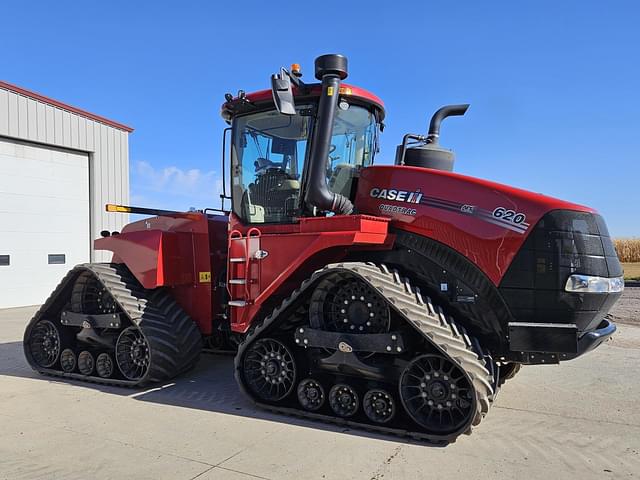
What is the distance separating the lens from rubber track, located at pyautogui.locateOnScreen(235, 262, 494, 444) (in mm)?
3828

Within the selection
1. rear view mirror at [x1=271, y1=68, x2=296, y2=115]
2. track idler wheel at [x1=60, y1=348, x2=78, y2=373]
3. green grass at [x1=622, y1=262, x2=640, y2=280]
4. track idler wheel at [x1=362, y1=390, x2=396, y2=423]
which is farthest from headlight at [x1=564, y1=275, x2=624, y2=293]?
green grass at [x1=622, y1=262, x2=640, y2=280]

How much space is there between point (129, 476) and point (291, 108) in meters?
3.08

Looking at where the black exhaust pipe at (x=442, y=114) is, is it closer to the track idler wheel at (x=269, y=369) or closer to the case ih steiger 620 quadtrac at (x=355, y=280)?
the case ih steiger 620 quadtrac at (x=355, y=280)

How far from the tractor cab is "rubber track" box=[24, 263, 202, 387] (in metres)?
1.44

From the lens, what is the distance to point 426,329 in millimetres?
3918

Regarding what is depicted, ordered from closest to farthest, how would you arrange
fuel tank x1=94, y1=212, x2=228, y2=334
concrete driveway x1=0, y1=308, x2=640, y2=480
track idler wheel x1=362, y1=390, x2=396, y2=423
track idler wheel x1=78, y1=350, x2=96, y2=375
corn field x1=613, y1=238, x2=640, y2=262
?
concrete driveway x1=0, y1=308, x2=640, y2=480 → track idler wheel x1=362, y1=390, x2=396, y2=423 → fuel tank x1=94, y1=212, x2=228, y2=334 → track idler wheel x1=78, y1=350, x2=96, y2=375 → corn field x1=613, y1=238, x2=640, y2=262

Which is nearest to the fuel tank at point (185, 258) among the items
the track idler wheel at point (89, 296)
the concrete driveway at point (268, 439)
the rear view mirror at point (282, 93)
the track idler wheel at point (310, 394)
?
the track idler wheel at point (89, 296)

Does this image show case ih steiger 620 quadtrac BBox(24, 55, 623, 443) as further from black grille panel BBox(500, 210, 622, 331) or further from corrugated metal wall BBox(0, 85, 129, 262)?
corrugated metal wall BBox(0, 85, 129, 262)

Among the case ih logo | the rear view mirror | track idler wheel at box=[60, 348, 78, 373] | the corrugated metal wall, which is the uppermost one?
the corrugated metal wall

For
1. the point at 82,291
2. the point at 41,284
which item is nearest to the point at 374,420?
the point at 82,291

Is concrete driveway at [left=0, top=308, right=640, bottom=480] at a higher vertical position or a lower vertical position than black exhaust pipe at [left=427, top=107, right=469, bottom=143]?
lower

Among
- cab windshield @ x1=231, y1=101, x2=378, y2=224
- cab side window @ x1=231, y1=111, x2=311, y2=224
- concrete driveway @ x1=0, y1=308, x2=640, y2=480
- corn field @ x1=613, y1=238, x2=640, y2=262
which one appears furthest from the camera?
corn field @ x1=613, y1=238, x2=640, y2=262

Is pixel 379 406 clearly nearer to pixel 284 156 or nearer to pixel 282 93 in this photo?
pixel 284 156

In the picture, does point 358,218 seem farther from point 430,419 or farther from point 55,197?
point 55,197
